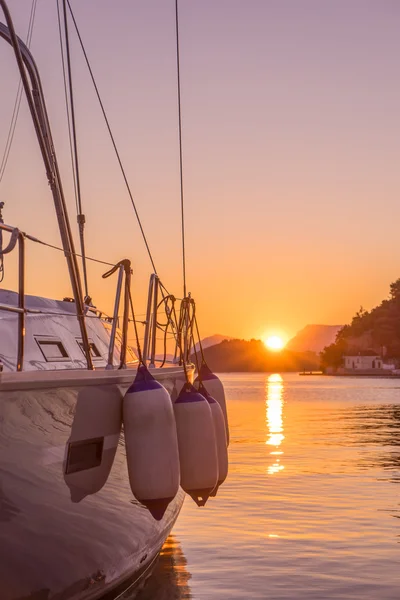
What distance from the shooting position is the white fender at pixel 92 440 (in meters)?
5.46

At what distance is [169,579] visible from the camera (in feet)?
25.5

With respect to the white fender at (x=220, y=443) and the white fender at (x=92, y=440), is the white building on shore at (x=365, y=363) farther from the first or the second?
the white fender at (x=92, y=440)

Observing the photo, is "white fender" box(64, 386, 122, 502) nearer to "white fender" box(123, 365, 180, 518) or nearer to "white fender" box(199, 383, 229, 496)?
"white fender" box(123, 365, 180, 518)

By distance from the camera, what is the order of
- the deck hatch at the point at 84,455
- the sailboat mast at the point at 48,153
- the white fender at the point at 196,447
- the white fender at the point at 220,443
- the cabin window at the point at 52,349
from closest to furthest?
the deck hatch at the point at 84,455 → the sailboat mast at the point at 48,153 → the white fender at the point at 196,447 → the cabin window at the point at 52,349 → the white fender at the point at 220,443

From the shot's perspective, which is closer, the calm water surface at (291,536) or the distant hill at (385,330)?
the calm water surface at (291,536)

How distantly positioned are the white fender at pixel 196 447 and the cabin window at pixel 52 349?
3.22ft

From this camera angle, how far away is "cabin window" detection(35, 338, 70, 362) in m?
7.00

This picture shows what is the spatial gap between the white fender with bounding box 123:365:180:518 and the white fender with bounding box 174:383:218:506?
801 millimetres

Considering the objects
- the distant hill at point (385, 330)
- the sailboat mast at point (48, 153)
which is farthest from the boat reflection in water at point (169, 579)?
the distant hill at point (385, 330)

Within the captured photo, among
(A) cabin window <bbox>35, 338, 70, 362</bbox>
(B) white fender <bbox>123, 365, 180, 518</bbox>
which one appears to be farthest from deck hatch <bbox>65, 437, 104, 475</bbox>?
(A) cabin window <bbox>35, 338, 70, 362</bbox>

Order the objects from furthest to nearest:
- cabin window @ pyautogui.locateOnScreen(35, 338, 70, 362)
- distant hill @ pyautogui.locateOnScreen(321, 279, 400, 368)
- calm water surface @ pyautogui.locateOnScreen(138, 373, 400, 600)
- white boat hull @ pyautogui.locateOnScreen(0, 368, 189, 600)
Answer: distant hill @ pyautogui.locateOnScreen(321, 279, 400, 368)
calm water surface @ pyautogui.locateOnScreen(138, 373, 400, 600)
cabin window @ pyautogui.locateOnScreen(35, 338, 70, 362)
white boat hull @ pyautogui.locateOnScreen(0, 368, 189, 600)

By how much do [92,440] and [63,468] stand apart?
40cm

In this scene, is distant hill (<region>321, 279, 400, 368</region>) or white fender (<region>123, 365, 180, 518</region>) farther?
distant hill (<region>321, 279, 400, 368</region>)

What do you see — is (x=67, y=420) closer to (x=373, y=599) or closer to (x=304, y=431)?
(x=373, y=599)
